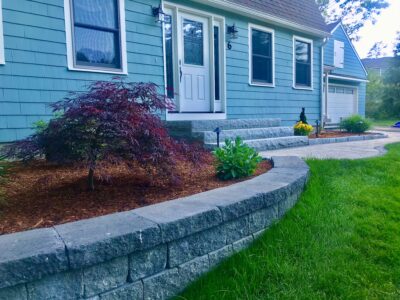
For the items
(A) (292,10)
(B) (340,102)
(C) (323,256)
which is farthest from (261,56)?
(B) (340,102)

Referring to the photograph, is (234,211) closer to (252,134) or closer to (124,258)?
(124,258)

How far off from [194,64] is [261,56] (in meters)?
2.06

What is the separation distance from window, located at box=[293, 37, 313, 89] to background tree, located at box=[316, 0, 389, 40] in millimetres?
20280

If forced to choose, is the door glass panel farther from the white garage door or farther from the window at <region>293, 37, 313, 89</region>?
the white garage door

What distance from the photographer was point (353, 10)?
26781mm

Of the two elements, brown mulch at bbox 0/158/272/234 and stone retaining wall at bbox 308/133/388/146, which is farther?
stone retaining wall at bbox 308/133/388/146

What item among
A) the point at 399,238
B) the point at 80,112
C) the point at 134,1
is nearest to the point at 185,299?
the point at 80,112

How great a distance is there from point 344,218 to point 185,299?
1.39 m

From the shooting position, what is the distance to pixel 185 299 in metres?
1.69

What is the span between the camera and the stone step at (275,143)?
17.8 ft

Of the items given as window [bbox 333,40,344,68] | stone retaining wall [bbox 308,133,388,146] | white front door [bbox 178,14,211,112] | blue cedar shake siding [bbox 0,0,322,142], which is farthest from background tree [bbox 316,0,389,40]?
blue cedar shake siding [bbox 0,0,322,142]

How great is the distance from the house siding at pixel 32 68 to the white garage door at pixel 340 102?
11.3 meters

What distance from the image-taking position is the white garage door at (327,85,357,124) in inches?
543

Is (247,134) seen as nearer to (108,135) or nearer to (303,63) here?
(108,135)
